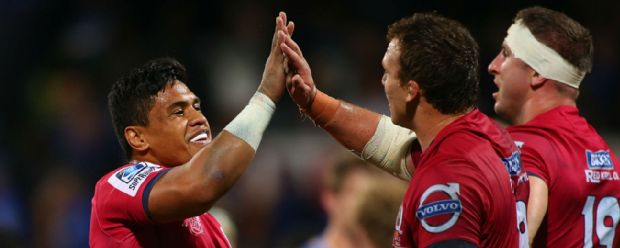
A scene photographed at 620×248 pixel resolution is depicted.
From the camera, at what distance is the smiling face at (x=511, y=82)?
15.7 feet

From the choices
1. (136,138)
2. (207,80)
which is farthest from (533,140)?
(207,80)

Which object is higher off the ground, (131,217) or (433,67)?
(433,67)

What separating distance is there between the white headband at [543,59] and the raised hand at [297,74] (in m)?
1.06

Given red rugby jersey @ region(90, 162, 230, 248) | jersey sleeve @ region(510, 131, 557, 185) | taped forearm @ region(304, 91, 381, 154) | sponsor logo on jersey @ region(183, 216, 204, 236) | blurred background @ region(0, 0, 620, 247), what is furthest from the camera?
blurred background @ region(0, 0, 620, 247)

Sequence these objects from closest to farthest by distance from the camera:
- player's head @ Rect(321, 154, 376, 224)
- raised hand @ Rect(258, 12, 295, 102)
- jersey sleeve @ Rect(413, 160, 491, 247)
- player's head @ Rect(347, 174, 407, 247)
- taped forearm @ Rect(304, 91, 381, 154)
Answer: jersey sleeve @ Rect(413, 160, 491, 247)
raised hand @ Rect(258, 12, 295, 102)
taped forearm @ Rect(304, 91, 381, 154)
player's head @ Rect(347, 174, 407, 247)
player's head @ Rect(321, 154, 376, 224)

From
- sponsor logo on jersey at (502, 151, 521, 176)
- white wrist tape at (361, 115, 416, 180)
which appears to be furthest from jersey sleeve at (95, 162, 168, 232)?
sponsor logo on jersey at (502, 151, 521, 176)

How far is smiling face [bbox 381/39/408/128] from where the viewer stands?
4.02 metres

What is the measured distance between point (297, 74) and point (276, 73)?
10.6 inches

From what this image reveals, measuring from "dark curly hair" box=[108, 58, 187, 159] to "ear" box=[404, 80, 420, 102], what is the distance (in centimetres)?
108

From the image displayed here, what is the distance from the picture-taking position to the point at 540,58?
15.5 feet

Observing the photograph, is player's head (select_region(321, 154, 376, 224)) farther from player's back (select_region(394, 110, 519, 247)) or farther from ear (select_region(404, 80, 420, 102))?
player's back (select_region(394, 110, 519, 247))

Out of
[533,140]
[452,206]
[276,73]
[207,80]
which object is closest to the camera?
[452,206]

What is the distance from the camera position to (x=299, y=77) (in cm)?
442

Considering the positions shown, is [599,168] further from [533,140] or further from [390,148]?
[390,148]
